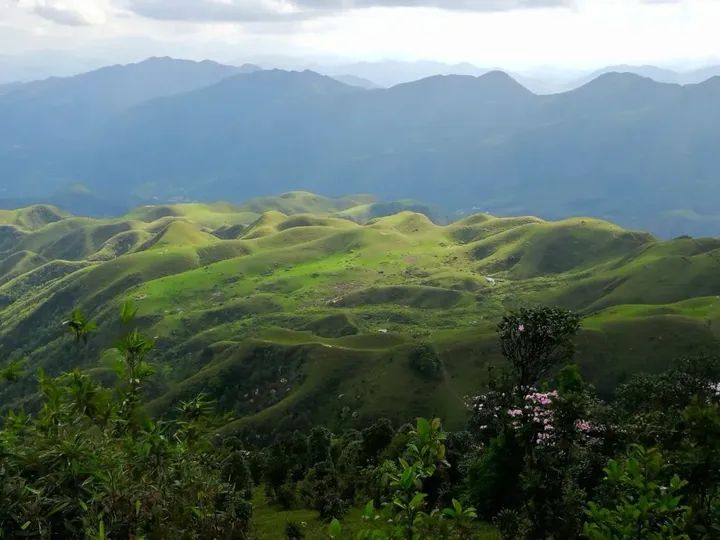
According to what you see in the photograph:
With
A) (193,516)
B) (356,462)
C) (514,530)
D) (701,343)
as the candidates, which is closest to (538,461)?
(514,530)

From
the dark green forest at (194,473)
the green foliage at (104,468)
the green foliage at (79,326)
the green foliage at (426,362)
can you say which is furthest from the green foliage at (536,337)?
the green foliage at (426,362)

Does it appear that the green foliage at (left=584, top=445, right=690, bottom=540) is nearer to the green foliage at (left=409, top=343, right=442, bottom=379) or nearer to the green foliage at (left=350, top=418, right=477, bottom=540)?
the green foliage at (left=350, top=418, right=477, bottom=540)

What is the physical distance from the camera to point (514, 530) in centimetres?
3634

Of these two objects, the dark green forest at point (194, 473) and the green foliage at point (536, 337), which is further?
the green foliage at point (536, 337)

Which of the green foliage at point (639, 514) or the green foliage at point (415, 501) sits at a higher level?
the green foliage at point (415, 501)

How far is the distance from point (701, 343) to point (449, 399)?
5869cm

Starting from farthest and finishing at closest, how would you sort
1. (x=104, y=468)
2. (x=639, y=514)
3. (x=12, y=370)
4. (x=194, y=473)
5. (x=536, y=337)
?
(x=536, y=337)
(x=12, y=370)
(x=194, y=473)
(x=104, y=468)
(x=639, y=514)

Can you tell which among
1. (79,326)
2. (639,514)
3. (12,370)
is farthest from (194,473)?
(639,514)

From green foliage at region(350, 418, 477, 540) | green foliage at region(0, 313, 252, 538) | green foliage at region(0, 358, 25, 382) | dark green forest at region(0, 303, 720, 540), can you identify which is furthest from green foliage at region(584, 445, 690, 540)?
green foliage at region(0, 358, 25, 382)

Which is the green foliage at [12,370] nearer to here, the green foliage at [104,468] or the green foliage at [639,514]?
the green foliage at [104,468]

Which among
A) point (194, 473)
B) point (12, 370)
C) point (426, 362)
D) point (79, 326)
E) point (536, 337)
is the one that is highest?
point (79, 326)

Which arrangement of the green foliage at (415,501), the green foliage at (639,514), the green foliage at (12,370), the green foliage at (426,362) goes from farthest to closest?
the green foliage at (426,362), the green foliage at (12,370), the green foliage at (639,514), the green foliage at (415,501)

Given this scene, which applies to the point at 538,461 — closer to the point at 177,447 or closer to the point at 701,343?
the point at 177,447

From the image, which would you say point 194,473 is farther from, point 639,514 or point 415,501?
point 639,514
